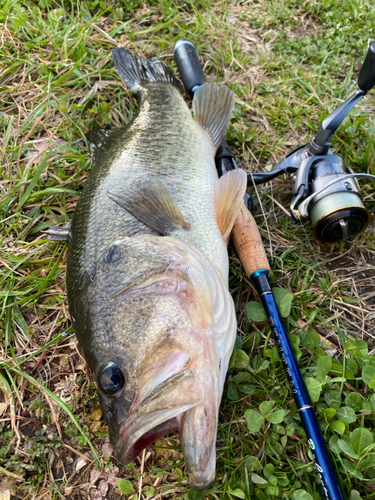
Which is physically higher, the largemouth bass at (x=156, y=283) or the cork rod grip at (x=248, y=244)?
the largemouth bass at (x=156, y=283)

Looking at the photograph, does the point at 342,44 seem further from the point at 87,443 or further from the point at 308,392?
the point at 87,443

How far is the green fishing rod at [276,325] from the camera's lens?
71.0 inches

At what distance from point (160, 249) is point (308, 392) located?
4.02 ft

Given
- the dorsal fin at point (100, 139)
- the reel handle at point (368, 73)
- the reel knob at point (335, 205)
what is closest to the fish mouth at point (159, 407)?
the reel knob at point (335, 205)

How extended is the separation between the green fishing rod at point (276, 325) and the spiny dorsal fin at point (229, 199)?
0.17 m

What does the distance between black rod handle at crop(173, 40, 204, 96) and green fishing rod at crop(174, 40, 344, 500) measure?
71 cm

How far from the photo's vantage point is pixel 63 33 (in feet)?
12.0

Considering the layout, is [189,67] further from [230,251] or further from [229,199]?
[230,251]

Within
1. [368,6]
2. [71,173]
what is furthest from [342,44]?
[71,173]

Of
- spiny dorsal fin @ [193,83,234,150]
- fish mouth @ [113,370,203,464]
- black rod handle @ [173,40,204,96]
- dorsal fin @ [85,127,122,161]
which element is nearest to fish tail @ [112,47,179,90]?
black rod handle @ [173,40,204,96]

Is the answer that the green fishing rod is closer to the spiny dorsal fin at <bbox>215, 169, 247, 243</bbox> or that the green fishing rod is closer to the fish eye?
the spiny dorsal fin at <bbox>215, 169, 247, 243</bbox>

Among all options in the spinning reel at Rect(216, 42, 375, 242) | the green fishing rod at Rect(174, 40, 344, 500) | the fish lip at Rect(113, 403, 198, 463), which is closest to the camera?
the fish lip at Rect(113, 403, 198, 463)

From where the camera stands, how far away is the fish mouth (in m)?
1.57

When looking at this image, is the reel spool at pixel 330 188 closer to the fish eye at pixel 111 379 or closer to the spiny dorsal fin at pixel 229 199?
the spiny dorsal fin at pixel 229 199
